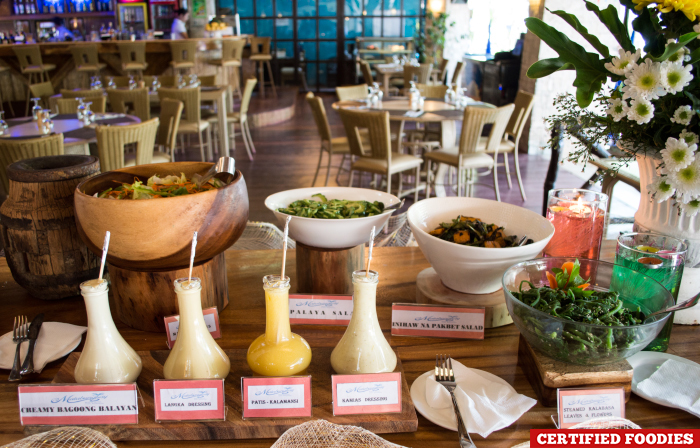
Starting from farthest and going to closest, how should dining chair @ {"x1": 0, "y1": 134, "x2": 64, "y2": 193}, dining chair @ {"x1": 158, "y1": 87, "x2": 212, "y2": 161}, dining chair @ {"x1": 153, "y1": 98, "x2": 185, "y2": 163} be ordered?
dining chair @ {"x1": 158, "y1": 87, "x2": 212, "y2": 161}
dining chair @ {"x1": 153, "y1": 98, "x2": 185, "y2": 163}
dining chair @ {"x1": 0, "y1": 134, "x2": 64, "y2": 193}

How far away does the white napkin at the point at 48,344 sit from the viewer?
84 centimetres

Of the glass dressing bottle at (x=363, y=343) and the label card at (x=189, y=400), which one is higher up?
the glass dressing bottle at (x=363, y=343)

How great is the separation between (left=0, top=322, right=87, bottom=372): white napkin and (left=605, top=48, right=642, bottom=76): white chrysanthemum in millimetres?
976

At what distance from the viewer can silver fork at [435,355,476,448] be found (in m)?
0.66

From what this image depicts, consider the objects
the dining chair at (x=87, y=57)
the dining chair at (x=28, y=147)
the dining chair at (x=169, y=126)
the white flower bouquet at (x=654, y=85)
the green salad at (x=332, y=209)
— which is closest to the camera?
the white flower bouquet at (x=654, y=85)

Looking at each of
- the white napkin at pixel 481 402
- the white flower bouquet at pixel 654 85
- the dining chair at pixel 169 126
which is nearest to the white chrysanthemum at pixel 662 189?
the white flower bouquet at pixel 654 85

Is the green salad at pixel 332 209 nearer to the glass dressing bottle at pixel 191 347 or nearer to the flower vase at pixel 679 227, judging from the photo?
the glass dressing bottle at pixel 191 347

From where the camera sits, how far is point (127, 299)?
90cm

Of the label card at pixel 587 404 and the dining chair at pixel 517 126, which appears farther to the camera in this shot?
the dining chair at pixel 517 126

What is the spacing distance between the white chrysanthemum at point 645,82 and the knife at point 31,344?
101 centimetres

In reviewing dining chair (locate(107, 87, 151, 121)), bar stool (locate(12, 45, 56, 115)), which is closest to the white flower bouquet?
dining chair (locate(107, 87, 151, 121))

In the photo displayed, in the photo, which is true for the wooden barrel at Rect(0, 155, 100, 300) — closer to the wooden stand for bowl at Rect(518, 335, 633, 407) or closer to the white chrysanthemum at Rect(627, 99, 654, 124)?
the wooden stand for bowl at Rect(518, 335, 633, 407)

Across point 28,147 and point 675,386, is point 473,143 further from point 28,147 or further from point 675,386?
point 675,386

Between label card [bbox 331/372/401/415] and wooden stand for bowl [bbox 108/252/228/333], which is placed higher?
wooden stand for bowl [bbox 108/252/228/333]
